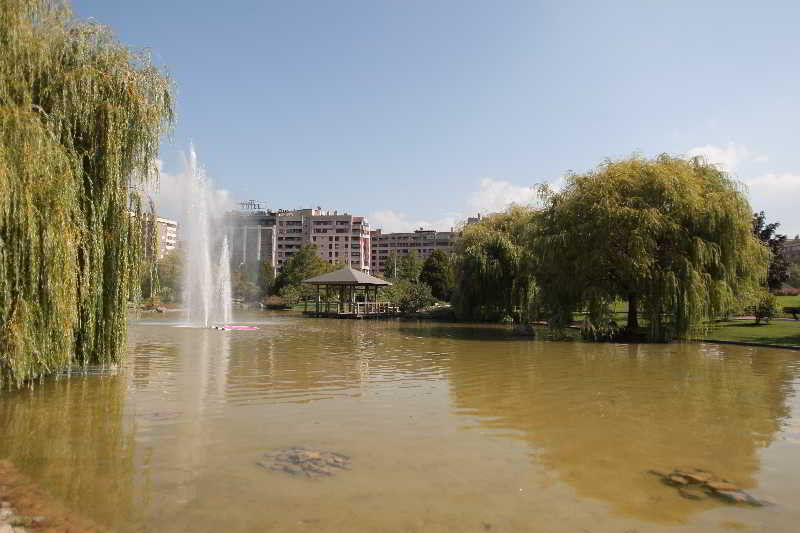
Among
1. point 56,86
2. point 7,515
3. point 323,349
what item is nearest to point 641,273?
point 323,349

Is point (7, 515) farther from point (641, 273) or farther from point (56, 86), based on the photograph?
point (641, 273)

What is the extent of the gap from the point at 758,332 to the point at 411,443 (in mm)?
22280

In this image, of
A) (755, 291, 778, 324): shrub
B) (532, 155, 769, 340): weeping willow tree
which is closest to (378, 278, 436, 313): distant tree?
(532, 155, 769, 340): weeping willow tree

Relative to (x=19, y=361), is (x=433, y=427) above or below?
below

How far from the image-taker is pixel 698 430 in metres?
8.70

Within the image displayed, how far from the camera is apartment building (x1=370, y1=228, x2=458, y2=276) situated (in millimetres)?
139375

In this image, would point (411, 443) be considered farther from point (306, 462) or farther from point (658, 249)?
point (658, 249)

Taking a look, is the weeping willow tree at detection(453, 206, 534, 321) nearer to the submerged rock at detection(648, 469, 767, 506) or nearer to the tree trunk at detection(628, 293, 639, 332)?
the tree trunk at detection(628, 293, 639, 332)

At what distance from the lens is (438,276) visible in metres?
64.1

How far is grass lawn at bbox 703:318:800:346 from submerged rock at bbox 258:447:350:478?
67.6ft

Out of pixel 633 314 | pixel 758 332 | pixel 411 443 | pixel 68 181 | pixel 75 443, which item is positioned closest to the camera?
pixel 75 443

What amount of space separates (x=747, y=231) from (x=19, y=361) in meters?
24.1

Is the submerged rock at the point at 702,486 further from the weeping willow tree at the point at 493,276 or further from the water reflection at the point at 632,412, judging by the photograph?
the weeping willow tree at the point at 493,276

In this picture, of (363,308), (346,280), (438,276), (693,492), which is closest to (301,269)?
(438,276)
